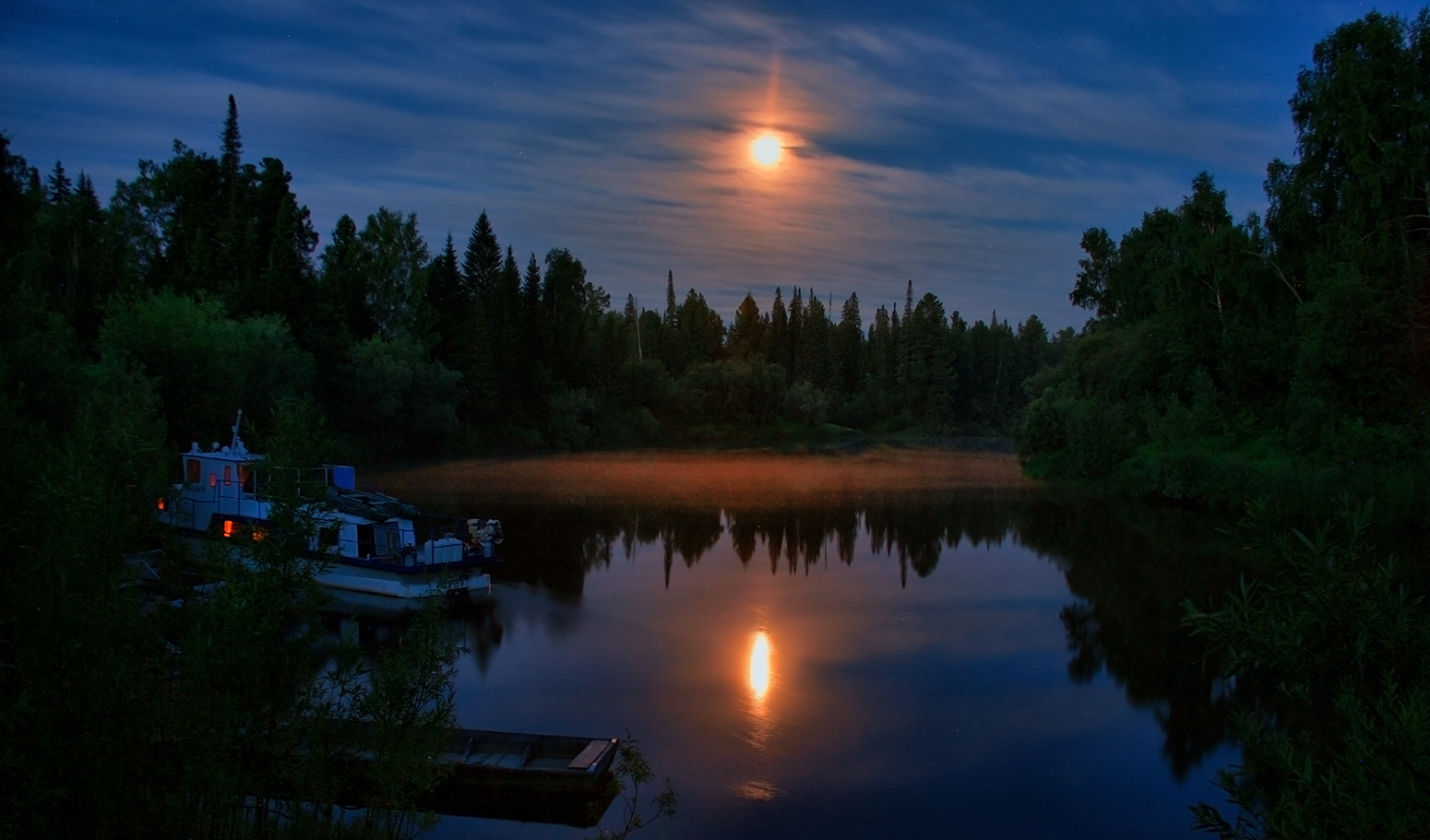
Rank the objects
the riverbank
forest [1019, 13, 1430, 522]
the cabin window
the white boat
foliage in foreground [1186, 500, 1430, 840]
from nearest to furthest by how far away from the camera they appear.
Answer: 1. foliage in foreground [1186, 500, 1430, 840]
2. the white boat
3. the cabin window
4. forest [1019, 13, 1430, 522]
5. the riverbank

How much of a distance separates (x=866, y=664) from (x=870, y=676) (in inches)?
30.2

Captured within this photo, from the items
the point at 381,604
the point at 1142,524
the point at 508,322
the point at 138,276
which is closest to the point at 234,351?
the point at 138,276

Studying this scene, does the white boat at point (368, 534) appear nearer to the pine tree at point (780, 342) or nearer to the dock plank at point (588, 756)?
the dock plank at point (588, 756)

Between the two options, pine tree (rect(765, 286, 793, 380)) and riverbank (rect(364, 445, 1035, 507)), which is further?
pine tree (rect(765, 286, 793, 380))

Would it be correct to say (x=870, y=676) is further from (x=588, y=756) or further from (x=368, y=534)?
(x=368, y=534)

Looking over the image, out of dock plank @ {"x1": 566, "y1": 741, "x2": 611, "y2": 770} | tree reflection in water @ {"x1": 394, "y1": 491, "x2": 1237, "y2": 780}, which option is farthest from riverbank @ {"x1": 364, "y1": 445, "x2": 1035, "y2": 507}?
dock plank @ {"x1": 566, "y1": 741, "x2": 611, "y2": 770}

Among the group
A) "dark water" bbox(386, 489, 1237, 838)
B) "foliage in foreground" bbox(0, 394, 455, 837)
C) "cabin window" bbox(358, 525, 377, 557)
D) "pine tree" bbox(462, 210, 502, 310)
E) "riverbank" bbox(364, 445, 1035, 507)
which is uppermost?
"pine tree" bbox(462, 210, 502, 310)

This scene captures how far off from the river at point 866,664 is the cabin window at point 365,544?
2.65 metres

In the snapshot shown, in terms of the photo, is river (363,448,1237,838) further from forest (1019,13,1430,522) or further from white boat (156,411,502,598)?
forest (1019,13,1430,522)

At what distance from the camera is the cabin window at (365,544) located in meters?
21.0

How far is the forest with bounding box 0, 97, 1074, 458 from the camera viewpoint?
34.2m

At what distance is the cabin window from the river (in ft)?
8.69

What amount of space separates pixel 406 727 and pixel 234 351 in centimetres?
3473

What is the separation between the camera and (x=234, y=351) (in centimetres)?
3809
